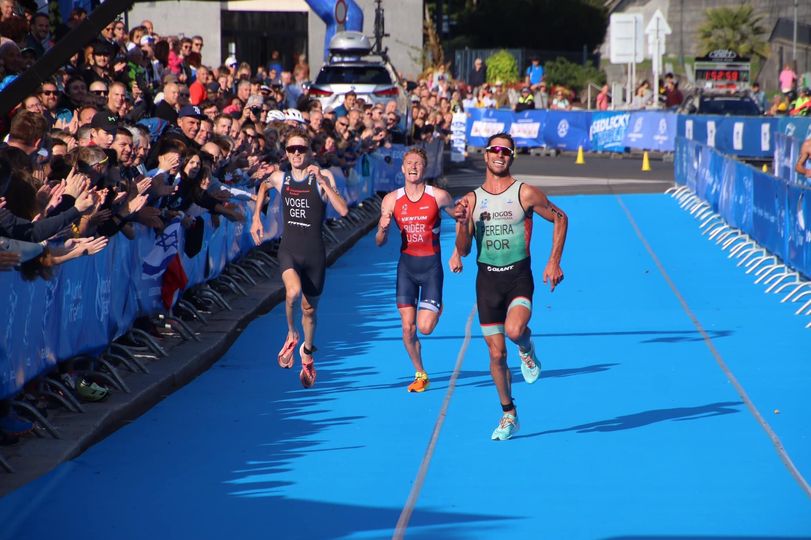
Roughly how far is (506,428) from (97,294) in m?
3.29

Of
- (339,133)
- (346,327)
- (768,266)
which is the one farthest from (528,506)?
(339,133)

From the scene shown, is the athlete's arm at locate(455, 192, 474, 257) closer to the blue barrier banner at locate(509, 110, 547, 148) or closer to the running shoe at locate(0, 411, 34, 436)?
the running shoe at locate(0, 411, 34, 436)

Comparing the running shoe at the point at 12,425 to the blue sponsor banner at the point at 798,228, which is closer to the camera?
the running shoe at the point at 12,425

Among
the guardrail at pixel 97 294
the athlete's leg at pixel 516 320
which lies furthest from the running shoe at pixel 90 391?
the athlete's leg at pixel 516 320

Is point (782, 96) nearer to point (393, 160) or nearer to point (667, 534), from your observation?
point (393, 160)

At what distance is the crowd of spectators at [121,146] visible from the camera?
9.29m

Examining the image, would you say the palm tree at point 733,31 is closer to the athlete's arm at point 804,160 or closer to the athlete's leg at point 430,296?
the athlete's arm at point 804,160

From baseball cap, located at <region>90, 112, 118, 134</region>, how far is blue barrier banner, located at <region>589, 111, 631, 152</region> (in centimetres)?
3489

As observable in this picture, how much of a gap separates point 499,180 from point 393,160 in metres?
20.9

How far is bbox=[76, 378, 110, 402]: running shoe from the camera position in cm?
1028

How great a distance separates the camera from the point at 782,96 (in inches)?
1916

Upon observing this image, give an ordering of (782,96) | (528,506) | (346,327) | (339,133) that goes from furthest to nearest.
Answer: (782,96) < (339,133) < (346,327) < (528,506)

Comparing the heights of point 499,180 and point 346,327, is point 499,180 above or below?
above

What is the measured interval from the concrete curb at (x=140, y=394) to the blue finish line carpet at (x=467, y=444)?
11cm
